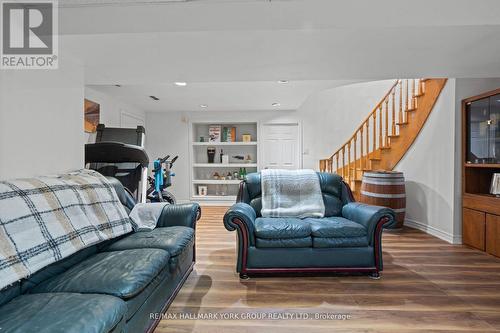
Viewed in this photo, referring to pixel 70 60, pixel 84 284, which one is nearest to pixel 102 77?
pixel 70 60

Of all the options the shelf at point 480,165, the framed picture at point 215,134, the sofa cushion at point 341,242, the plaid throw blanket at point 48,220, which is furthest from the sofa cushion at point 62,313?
the framed picture at point 215,134

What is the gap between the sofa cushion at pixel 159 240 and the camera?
73.2 inches

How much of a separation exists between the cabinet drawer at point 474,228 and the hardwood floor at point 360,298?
190mm

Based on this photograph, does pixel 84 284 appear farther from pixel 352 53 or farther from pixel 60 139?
pixel 352 53

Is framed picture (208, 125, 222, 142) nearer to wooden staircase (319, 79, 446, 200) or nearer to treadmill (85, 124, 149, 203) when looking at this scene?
wooden staircase (319, 79, 446, 200)

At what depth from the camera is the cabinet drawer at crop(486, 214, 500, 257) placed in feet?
9.06

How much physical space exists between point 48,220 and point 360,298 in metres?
2.17

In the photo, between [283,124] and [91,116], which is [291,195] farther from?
[283,124]

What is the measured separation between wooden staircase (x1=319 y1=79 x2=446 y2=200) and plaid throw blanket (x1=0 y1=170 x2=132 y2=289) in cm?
406

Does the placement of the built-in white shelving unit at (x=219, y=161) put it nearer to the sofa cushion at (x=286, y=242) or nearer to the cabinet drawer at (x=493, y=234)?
the sofa cushion at (x=286, y=242)

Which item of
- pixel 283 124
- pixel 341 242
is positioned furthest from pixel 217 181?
pixel 341 242

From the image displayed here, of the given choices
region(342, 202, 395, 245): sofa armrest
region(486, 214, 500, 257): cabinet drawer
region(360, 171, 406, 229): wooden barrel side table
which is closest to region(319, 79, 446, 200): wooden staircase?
region(360, 171, 406, 229): wooden barrel side table

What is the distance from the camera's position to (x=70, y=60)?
2.30m

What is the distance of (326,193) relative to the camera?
3053mm
